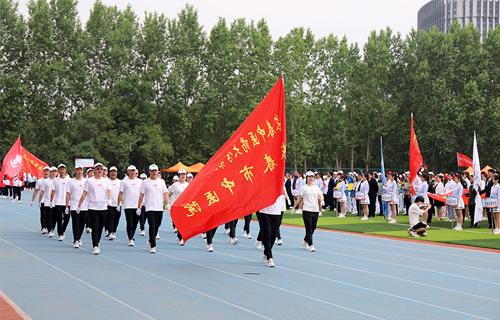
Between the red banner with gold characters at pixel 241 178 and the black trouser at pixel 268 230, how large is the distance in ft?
3.73

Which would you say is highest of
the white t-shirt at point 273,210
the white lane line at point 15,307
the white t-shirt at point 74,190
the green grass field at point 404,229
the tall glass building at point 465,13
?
the tall glass building at point 465,13

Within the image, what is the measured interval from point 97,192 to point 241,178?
445 centimetres

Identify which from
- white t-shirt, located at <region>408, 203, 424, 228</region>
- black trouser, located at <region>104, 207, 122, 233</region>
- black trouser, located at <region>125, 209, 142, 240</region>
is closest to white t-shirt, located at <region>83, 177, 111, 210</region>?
black trouser, located at <region>125, 209, 142, 240</region>

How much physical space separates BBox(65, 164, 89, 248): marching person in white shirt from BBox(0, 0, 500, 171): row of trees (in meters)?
37.6

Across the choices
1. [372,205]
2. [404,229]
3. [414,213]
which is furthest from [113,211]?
[372,205]

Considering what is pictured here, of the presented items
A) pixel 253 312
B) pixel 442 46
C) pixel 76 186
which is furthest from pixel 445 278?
pixel 442 46

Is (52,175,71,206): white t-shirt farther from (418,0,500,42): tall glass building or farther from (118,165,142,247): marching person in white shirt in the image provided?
(418,0,500,42): tall glass building

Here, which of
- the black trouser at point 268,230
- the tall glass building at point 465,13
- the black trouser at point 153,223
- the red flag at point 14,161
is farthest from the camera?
the tall glass building at point 465,13

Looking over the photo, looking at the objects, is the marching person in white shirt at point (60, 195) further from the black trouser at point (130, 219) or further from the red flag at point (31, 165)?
the red flag at point (31, 165)

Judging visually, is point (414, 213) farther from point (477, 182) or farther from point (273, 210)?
point (273, 210)

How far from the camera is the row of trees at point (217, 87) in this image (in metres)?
53.3

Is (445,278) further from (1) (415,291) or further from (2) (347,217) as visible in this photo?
(2) (347,217)

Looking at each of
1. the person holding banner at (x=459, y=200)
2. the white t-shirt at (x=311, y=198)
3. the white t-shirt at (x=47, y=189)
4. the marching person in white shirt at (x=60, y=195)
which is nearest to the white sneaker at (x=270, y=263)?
the white t-shirt at (x=311, y=198)

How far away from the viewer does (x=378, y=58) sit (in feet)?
201
